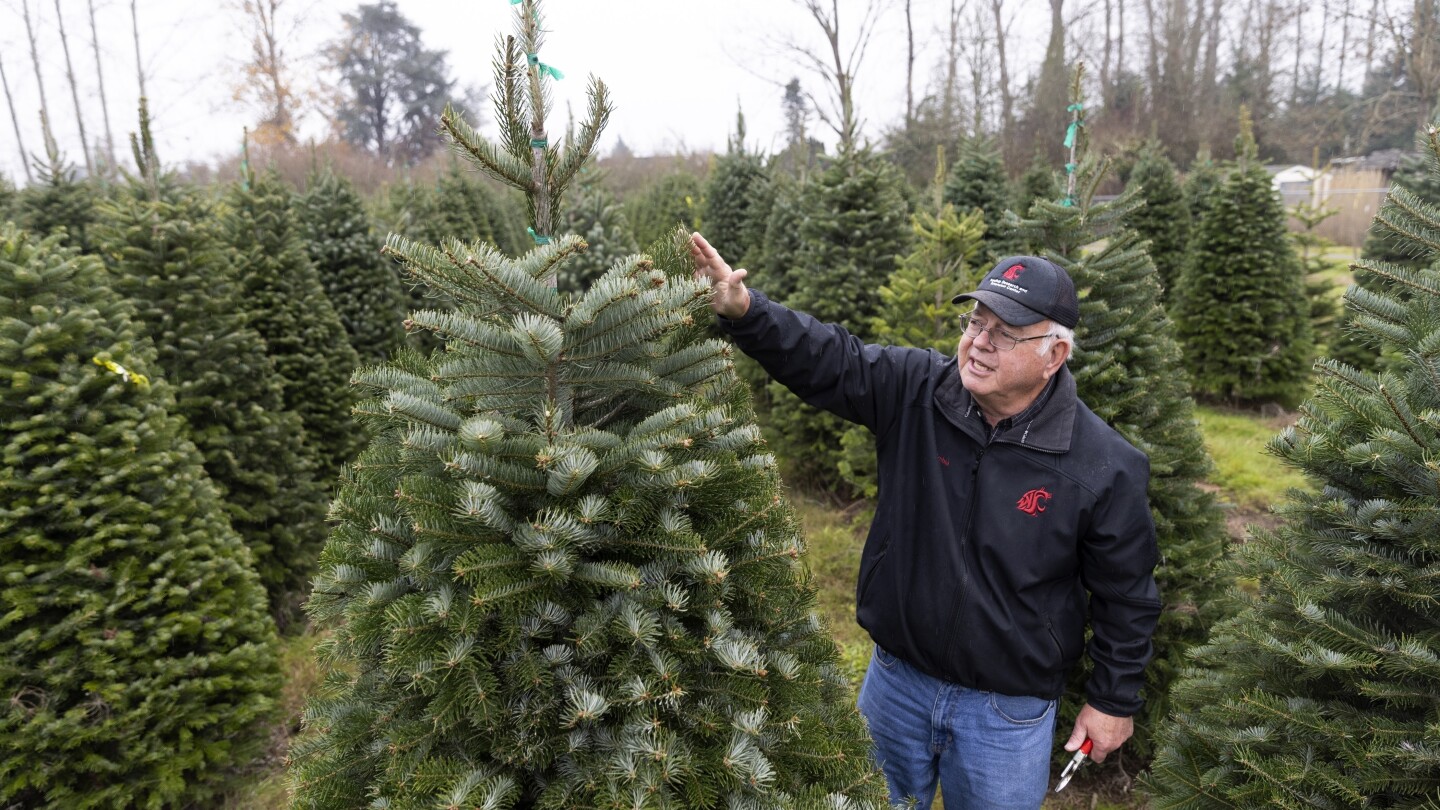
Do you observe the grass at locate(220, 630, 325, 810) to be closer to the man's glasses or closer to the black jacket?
the black jacket

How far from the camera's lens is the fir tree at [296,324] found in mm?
6129

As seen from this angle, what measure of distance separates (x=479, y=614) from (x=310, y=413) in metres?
5.67

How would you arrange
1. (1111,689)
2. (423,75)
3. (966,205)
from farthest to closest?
(423,75) < (966,205) < (1111,689)

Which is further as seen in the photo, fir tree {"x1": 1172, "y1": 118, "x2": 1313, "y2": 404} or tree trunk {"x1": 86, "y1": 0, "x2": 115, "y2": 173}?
tree trunk {"x1": 86, "y1": 0, "x2": 115, "y2": 173}

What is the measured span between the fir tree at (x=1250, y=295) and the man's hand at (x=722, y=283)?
9472 mm

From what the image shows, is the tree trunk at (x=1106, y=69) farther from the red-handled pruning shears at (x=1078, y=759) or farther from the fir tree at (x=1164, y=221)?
the red-handled pruning shears at (x=1078, y=759)

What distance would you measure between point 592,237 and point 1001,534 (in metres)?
5.31

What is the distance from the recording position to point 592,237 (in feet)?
22.9

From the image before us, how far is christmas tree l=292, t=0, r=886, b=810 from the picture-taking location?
154cm

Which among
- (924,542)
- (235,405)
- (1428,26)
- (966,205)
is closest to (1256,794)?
(924,542)

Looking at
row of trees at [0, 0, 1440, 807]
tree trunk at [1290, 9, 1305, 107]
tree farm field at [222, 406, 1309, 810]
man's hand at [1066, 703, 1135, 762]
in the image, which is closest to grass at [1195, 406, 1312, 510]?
tree farm field at [222, 406, 1309, 810]

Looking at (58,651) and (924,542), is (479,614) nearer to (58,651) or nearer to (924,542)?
(924,542)

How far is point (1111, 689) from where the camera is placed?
2611 millimetres

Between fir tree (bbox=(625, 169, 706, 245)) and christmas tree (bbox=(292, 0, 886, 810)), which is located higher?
fir tree (bbox=(625, 169, 706, 245))
